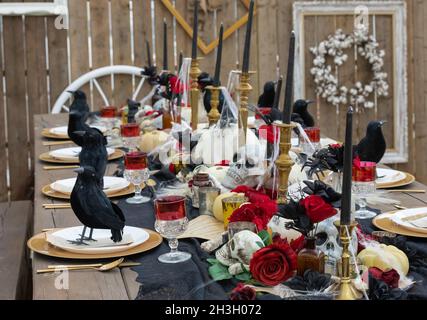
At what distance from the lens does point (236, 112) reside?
2316 millimetres

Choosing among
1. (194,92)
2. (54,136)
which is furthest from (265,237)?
(54,136)

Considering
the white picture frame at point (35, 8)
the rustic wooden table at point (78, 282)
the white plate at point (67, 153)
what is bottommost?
the rustic wooden table at point (78, 282)

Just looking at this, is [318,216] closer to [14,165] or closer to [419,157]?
[14,165]

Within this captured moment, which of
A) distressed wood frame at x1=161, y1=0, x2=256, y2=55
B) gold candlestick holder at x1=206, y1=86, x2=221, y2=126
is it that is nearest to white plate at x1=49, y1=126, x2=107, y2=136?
gold candlestick holder at x1=206, y1=86, x2=221, y2=126

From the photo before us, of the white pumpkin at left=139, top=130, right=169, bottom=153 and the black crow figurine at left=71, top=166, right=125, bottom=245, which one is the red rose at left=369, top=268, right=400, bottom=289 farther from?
the white pumpkin at left=139, top=130, right=169, bottom=153

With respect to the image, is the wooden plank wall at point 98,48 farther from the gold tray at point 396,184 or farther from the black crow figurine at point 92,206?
the black crow figurine at point 92,206

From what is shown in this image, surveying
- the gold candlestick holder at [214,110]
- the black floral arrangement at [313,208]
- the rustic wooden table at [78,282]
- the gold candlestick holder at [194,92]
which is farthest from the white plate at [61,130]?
the black floral arrangement at [313,208]

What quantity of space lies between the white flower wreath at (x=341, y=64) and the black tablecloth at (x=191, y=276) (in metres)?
3.26

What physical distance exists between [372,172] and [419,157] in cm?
355

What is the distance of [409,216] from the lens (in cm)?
187

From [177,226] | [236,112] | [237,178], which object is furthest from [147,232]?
[236,112]

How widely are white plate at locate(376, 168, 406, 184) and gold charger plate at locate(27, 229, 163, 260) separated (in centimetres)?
88

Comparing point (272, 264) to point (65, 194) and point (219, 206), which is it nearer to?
point (219, 206)

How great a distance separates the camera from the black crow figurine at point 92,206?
1.65 metres
